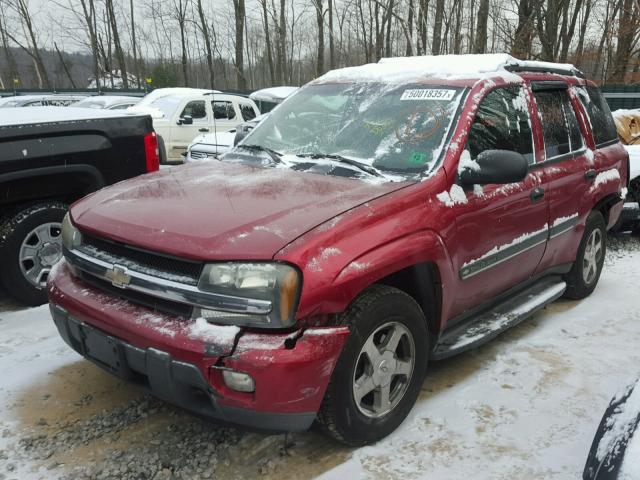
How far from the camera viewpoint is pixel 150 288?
247cm

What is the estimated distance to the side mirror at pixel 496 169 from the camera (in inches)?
119

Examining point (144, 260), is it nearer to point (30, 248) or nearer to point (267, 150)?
point (267, 150)

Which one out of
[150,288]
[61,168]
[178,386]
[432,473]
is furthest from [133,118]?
[432,473]

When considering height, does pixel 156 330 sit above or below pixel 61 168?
below

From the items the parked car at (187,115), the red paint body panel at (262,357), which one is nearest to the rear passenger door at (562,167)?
the red paint body panel at (262,357)

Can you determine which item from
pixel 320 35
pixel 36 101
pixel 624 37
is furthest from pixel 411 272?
pixel 320 35

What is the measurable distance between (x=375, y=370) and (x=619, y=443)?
1.13 metres

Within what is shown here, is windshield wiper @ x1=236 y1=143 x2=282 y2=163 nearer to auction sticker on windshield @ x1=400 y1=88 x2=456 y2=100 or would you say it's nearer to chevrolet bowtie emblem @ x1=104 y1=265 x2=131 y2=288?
auction sticker on windshield @ x1=400 y1=88 x2=456 y2=100

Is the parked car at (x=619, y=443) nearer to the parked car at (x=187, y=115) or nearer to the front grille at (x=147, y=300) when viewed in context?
the front grille at (x=147, y=300)

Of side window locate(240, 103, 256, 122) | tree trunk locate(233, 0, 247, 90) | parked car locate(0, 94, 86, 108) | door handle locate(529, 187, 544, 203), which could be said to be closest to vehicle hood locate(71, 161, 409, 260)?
door handle locate(529, 187, 544, 203)

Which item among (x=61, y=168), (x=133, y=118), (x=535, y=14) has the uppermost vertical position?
(x=535, y=14)

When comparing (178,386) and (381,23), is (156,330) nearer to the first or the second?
(178,386)

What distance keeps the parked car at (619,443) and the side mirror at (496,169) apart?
1.27 meters

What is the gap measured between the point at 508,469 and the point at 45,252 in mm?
3639
